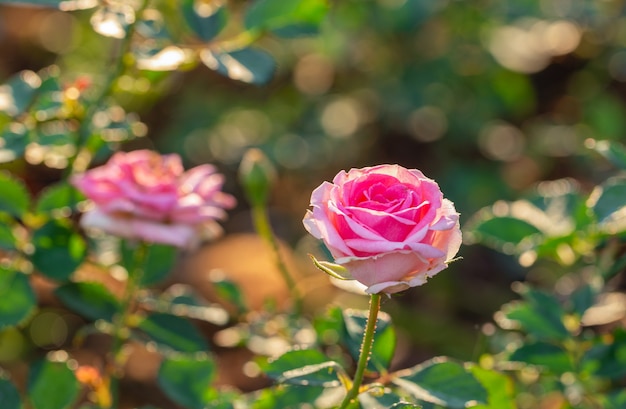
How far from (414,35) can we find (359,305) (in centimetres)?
72

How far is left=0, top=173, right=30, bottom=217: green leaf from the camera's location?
101 centimetres

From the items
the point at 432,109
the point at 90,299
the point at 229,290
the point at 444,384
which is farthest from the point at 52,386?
the point at 432,109

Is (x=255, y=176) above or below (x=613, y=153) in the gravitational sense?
below

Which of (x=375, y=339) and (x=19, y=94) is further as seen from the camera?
(x=19, y=94)

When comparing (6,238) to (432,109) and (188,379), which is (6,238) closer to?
(188,379)

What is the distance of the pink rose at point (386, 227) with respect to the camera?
637mm

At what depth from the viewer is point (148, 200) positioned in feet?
3.12

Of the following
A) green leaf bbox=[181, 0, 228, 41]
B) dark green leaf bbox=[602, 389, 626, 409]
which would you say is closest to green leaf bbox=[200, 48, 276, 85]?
green leaf bbox=[181, 0, 228, 41]

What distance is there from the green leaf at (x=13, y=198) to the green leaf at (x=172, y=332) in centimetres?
18

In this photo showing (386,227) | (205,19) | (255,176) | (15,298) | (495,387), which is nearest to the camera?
(386,227)

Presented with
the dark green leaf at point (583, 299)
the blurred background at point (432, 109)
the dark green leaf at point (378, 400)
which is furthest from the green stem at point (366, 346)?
the blurred background at point (432, 109)

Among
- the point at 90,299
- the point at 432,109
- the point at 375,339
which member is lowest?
the point at 432,109

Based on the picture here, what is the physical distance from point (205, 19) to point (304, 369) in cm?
51

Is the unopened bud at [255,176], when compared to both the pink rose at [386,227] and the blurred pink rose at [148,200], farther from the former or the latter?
the pink rose at [386,227]
